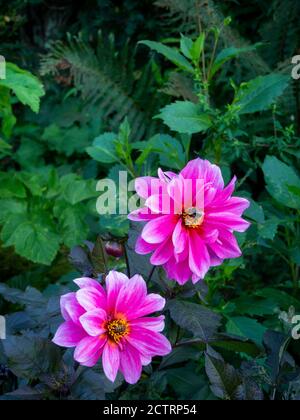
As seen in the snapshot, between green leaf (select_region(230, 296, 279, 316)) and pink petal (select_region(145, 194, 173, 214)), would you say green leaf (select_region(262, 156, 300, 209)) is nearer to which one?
green leaf (select_region(230, 296, 279, 316))

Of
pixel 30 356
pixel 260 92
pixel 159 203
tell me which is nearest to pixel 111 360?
pixel 30 356

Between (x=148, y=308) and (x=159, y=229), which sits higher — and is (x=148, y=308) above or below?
below

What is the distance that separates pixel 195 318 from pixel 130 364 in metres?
0.17

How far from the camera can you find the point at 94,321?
98 centimetres

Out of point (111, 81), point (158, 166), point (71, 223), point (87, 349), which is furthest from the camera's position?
point (111, 81)

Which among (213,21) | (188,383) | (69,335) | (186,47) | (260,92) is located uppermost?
(213,21)

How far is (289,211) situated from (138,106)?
0.95 m

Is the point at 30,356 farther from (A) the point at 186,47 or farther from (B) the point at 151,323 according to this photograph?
(A) the point at 186,47

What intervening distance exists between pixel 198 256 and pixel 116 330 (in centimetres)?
18

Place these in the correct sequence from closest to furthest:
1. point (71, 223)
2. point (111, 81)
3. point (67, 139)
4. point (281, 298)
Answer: point (281, 298), point (71, 223), point (111, 81), point (67, 139)

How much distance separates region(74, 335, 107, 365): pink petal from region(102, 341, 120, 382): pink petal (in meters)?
0.01

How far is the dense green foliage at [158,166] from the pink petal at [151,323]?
0.11 meters

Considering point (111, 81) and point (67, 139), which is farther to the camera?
point (67, 139)
